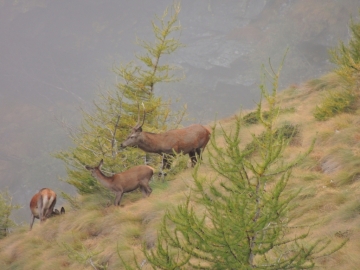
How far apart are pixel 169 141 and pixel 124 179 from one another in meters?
1.34

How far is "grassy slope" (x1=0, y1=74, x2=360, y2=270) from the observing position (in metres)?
5.16

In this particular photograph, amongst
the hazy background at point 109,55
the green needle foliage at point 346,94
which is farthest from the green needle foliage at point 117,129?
the hazy background at point 109,55

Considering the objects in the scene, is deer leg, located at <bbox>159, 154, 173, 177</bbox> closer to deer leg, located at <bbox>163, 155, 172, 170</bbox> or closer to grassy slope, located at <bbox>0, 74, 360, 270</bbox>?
deer leg, located at <bbox>163, 155, 172, 170</bbox>

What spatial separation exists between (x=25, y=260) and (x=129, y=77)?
→ 550 cm

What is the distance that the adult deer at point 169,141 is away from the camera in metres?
8.52

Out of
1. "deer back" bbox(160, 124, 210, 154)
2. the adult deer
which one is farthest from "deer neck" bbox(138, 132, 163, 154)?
"deer back" bbox(160, 124, 210, 154)

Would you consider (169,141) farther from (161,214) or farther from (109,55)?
(109,55)

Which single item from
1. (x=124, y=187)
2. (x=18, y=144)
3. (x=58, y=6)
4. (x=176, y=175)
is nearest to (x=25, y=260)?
(x=124, y=187)

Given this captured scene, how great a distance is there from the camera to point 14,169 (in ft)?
187

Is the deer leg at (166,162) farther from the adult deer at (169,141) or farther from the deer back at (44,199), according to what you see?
the deer back at (44,199)

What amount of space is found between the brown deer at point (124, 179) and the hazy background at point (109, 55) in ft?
92.7

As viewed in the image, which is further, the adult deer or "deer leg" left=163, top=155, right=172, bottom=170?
"deer leg" left=163, top=155, right=172, bottom=170

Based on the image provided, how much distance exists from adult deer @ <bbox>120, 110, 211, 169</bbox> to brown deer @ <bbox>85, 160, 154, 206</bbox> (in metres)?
0.53

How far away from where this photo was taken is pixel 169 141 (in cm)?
880
